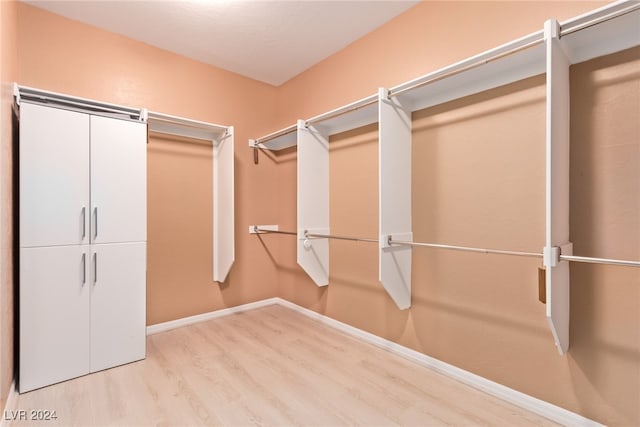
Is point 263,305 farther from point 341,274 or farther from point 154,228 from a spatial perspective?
point 154,228

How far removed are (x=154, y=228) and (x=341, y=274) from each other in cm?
181

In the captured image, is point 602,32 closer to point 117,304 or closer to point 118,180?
point 118,180

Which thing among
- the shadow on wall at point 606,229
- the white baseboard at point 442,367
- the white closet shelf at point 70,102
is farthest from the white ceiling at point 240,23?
the white baseboard at point 442,367

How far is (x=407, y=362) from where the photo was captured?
2.26 meters

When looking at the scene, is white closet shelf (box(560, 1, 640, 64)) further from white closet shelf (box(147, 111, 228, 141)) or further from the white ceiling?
white closet shelf (box(147, 111, 228, 141))

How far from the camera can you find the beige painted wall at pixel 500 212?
1470 mm

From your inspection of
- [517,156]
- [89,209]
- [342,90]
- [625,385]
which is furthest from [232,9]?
[625,385]

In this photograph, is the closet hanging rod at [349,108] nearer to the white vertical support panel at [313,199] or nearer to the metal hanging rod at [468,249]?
the white vertical support panel at [313,199]

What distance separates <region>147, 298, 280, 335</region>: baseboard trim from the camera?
9.44 ft

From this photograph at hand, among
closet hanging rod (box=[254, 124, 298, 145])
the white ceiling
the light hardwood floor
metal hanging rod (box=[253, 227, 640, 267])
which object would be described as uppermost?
the white ceiling

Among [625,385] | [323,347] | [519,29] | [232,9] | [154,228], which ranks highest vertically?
[232,9]

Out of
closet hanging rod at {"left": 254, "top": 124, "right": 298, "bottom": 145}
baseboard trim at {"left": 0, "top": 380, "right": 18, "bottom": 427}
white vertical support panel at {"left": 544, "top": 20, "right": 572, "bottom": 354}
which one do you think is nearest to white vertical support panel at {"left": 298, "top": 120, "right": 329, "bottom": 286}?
closet hanging rod at {"left": 254, "top": 124, "right": 298, "bottom": 145}

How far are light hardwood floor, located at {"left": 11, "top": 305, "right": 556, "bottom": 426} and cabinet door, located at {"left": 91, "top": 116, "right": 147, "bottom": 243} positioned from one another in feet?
3.18

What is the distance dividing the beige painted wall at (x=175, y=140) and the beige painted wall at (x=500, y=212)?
3.97 feet
